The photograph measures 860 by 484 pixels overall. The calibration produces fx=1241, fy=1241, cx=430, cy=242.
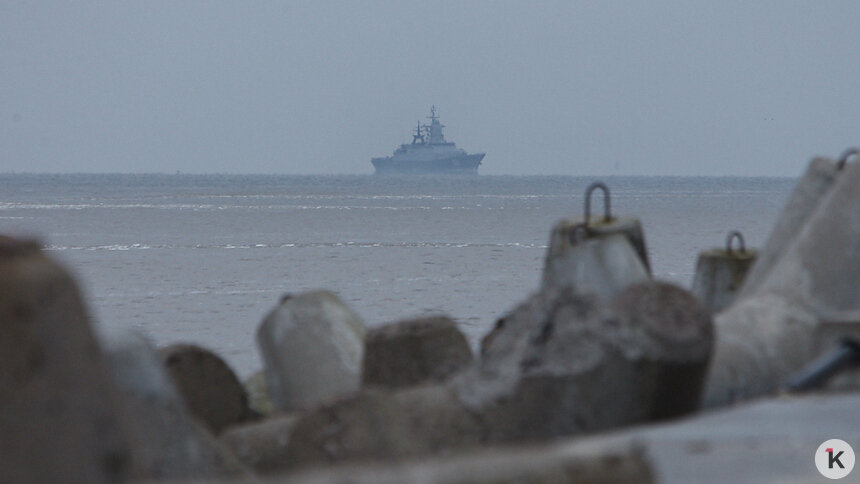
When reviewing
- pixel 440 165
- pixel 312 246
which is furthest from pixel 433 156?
pixel 312 246

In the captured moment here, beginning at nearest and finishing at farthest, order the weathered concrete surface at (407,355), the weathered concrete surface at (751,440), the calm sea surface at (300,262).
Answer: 1. the weathered concrete surface at (751,440)
2. the weathered concrete surface at (407,355)
3. the calm sea surface at (300,262)

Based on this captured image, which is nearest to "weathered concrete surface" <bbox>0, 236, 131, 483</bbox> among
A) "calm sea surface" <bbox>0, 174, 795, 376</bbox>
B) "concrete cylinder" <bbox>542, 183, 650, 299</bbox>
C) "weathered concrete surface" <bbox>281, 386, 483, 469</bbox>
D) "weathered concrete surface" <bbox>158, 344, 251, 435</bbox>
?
"calm sea surface" <bbox>0, 174, 795, 376</bbox>

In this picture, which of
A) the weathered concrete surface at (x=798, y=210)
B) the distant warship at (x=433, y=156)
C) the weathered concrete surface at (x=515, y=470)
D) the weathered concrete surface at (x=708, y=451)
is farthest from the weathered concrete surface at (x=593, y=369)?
the distant warship at (x=433, y=156)

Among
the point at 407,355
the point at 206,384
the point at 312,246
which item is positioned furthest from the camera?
the point at 312,246

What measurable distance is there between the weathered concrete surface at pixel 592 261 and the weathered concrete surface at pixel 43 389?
3178 mm

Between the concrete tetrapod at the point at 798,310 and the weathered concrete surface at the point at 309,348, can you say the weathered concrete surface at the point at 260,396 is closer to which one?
the weathered concrete surface at the point at 309,348

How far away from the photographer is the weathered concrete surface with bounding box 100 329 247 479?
3088 millimetres

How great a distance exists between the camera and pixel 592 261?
5.20 meters

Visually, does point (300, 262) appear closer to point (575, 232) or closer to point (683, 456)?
point (575, 232)

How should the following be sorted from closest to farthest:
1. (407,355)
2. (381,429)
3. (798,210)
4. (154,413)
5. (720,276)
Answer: (154,413)
(381,429)
(407,355)
(798,210)
(720,276)

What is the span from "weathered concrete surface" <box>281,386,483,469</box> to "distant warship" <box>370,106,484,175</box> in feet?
412

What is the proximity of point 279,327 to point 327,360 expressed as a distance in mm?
347

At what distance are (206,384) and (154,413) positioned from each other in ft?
6.15

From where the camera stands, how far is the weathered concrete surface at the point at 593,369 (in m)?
3.34
